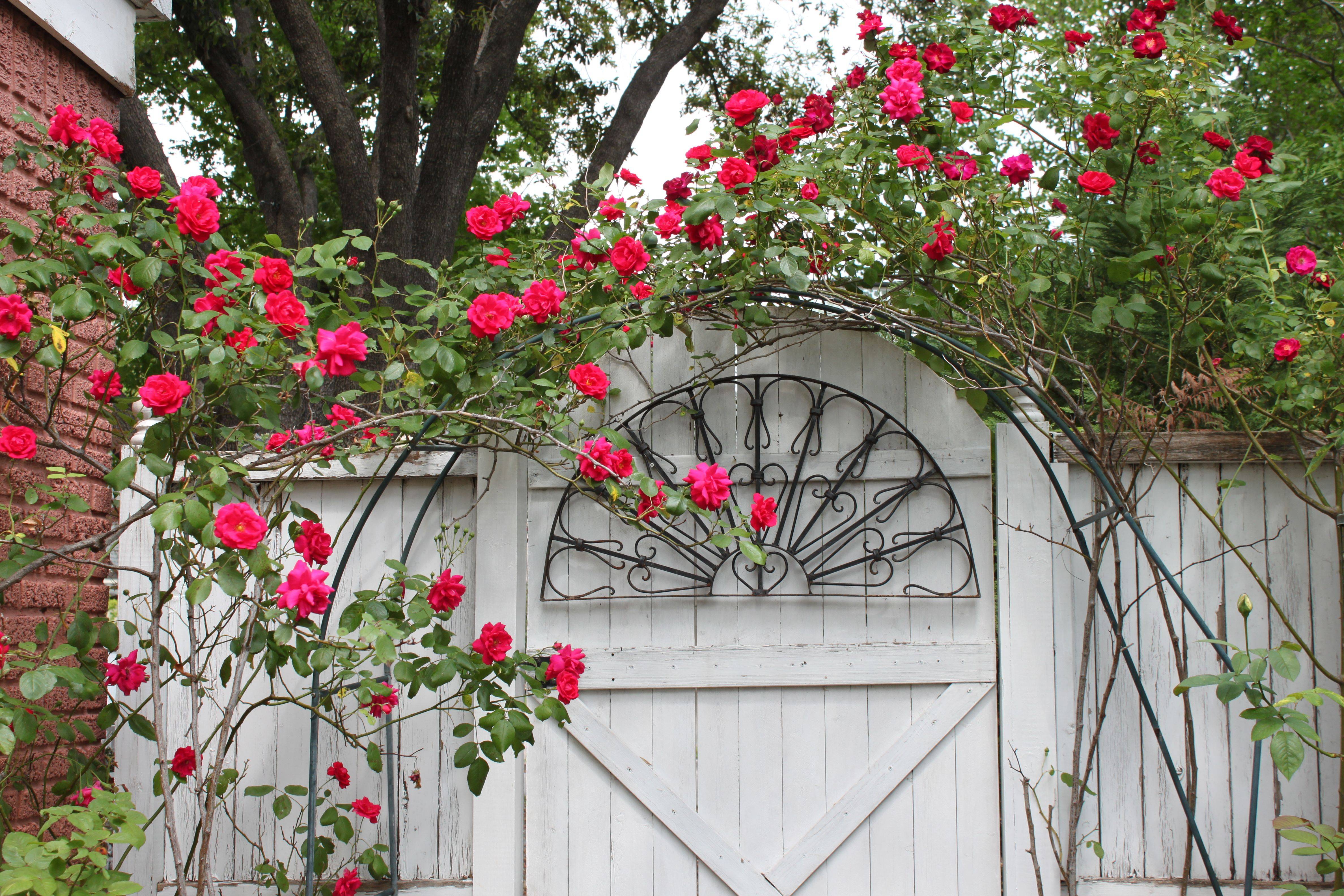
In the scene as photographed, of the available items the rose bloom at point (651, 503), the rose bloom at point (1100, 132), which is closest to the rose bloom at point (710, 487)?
the rose bloom at point (651, 503)

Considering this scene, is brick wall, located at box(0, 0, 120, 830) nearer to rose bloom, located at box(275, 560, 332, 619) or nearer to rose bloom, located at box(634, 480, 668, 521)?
rose bloom, located at box(275, 560, 332, 619)

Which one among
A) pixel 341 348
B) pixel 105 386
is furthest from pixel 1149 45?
pixel 105 386

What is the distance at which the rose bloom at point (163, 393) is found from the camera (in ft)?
4.71

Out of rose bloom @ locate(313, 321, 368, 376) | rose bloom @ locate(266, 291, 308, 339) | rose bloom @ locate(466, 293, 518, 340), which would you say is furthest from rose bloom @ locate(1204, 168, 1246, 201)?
rose bloom @ locate(266, 291, 308, 339)

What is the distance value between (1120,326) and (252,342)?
1736 mm

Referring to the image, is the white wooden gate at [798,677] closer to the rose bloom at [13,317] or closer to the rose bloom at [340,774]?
the rose bloom at [340,774]

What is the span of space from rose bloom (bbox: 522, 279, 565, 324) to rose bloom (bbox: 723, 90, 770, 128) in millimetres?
507

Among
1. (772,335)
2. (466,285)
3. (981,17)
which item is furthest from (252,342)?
(981,17)

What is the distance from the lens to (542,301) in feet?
6.17

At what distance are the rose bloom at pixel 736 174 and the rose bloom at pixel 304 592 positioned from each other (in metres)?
1.04

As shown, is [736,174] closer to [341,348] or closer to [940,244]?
[940,244]

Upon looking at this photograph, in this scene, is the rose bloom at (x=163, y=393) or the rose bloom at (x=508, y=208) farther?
the rose bloom at (x=508, y=208)

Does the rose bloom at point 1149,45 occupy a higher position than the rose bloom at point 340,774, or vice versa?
the rose bloom at point 1149,45

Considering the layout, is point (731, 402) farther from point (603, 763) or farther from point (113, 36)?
point (113, 36)
